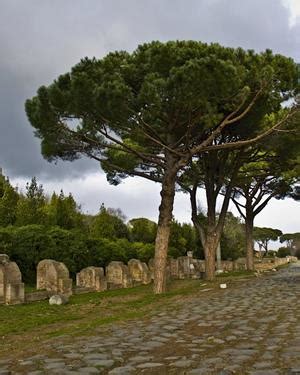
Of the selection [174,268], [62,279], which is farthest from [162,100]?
[174,268]

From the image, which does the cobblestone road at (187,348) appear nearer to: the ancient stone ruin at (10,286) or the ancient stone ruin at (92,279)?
the ancient stone ruin at (10,286)

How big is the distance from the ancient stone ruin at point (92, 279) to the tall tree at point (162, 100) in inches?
83.0

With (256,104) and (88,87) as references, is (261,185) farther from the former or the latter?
(88,87)

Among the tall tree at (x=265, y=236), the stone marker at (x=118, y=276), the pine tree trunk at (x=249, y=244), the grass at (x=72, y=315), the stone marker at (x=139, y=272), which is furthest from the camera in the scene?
the tall tree at (x=265, y=236)

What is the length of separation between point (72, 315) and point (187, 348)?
16.7 feet

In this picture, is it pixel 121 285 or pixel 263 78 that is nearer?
pixel 263 78

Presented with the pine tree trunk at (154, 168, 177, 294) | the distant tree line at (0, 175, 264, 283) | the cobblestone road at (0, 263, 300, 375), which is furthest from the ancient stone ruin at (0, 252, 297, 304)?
the cobblestone road at (0, 263, 300, 375)

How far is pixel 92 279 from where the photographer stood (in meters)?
16.1

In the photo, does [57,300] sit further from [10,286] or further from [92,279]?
[92,279]

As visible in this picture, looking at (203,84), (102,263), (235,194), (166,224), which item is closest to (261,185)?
(235,194)

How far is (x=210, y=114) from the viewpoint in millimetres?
13820

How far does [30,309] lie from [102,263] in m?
9.18

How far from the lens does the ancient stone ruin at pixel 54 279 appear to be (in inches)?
543

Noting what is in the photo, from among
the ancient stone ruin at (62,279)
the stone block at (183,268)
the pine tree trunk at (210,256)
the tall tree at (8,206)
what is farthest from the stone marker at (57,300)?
the stone block at (183,268)
